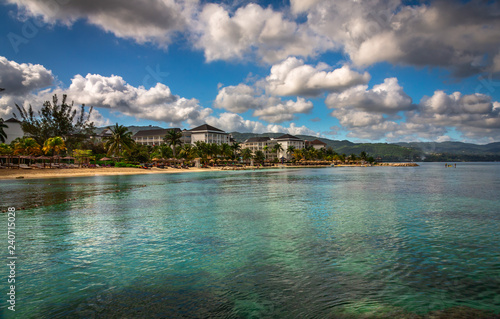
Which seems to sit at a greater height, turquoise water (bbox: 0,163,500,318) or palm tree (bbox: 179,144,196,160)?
palm tree (bbox: 179,144,196,160)

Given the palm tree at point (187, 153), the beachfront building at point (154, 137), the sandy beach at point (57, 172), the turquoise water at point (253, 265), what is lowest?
the turquoise water at point (253, 265)

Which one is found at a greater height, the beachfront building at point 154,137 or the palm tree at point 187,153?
the beachfront building at point 154,137

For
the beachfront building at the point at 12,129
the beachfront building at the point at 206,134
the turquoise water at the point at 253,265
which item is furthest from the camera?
the beachfront building at the point at 206,134

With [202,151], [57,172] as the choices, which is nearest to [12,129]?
[202,151]

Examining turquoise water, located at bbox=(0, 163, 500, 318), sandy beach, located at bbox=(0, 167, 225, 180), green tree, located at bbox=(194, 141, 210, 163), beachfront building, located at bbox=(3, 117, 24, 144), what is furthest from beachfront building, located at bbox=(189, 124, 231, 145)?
turquoise water, located at bbox=(0, 163, 500, 318)

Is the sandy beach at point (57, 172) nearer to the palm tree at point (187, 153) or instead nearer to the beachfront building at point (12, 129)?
the palm tree at point (187, 153)

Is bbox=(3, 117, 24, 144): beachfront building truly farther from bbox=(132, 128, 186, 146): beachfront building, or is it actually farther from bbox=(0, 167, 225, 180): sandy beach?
bbox=(0, 167, 225, 180): sandy beach

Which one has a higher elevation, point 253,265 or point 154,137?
point 154,137

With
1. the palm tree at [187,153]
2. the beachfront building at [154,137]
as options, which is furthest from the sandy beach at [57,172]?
the beachfront building at [154,137]

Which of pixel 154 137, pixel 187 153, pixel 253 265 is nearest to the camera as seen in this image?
pixel 253 265

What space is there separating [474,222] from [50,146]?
301 feet

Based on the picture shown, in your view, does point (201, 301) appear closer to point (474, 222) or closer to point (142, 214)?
point (142, 214)

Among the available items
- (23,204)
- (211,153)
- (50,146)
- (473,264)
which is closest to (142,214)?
(23,204)

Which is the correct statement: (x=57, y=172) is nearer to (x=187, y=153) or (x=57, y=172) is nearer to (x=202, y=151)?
(x=187, y=153)
